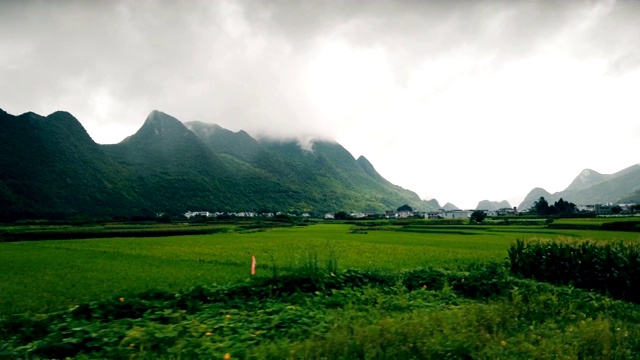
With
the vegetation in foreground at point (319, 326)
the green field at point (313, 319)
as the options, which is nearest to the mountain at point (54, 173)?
the green field at point (313, 319)

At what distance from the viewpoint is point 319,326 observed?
735 centimetres

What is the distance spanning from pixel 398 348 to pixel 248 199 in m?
145

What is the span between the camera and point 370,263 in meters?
18.2

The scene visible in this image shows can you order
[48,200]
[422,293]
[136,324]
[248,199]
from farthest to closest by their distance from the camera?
[248,199] → [48,200] → [422,293] → [136,324]

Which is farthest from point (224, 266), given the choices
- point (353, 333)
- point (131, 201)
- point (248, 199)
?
point (248, 199)

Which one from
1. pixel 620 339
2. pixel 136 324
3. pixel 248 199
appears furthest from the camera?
pixel 248 199

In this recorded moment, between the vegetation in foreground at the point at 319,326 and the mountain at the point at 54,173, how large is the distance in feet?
285

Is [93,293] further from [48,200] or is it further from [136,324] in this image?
[48,200]

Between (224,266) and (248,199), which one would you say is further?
(248,199)

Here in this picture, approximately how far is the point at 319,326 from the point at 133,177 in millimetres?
134735

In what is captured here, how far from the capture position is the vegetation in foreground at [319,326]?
609cm

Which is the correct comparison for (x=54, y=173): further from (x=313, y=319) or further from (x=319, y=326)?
(x=319, y=326)

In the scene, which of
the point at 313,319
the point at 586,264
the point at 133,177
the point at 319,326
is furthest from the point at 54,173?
the point at 586,264

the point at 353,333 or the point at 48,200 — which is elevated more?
the point at 48,200
